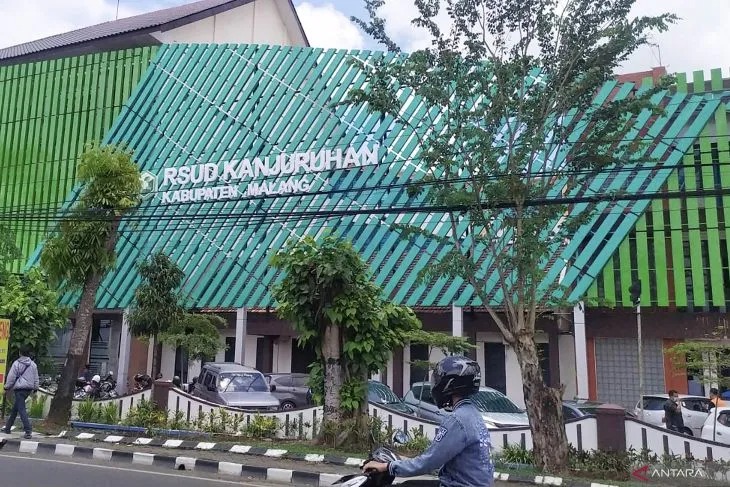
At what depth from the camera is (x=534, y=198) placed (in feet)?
35.1

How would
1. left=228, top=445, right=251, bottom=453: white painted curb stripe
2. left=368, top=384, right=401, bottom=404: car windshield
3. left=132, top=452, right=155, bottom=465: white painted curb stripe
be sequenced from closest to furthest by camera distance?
left=132, top=452, right=155, bottom=465: white painted curb stripe, left=228, top=445, right=251, bottom=453: white painted curb stripe, left=368, top=384, right=401, bottom=404: car windshield

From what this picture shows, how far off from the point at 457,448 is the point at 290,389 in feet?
64.5

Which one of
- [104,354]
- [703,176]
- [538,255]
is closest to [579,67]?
[538,255]

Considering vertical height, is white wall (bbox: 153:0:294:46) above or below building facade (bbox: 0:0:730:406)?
above

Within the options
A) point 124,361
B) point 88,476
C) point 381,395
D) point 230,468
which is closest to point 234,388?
point 381,395

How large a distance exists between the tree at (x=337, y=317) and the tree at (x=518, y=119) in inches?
55.7

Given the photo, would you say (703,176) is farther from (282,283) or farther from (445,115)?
(282,283)

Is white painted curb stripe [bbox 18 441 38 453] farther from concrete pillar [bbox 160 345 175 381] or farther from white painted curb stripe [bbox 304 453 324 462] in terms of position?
concrete pillar [bbox 160 345 175 381]

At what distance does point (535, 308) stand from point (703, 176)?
13656 millimetres

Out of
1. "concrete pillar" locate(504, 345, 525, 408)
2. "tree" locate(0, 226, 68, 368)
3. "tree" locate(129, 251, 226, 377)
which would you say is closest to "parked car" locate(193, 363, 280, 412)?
"tree" locate(0, 226, 68, 368)

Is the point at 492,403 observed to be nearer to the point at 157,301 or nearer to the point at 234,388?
the point at 234,388

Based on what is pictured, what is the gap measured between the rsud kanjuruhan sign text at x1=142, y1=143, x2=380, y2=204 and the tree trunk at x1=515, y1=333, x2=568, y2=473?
15662 millimetres

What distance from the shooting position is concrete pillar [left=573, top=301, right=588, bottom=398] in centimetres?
2094

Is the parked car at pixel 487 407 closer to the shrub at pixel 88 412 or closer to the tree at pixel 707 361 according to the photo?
the tree at pixel 707 361
